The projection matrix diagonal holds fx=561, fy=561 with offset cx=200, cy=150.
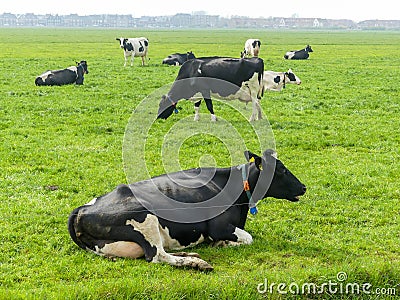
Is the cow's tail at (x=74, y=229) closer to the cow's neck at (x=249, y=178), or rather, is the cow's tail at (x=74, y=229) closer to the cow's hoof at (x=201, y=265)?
the cow's hoof at (x=201, y=265)

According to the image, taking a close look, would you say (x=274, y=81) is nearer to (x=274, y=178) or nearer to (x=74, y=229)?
(x=274, y=178)

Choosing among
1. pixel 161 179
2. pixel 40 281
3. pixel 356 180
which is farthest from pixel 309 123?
pixel 40 281

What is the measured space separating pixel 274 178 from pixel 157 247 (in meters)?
2.13

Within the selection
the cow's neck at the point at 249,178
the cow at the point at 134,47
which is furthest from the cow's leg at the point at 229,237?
the cow at the point at 134,47

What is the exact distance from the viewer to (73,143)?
12938 mm

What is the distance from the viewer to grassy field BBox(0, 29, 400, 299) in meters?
5.80

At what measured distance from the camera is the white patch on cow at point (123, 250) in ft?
21.5

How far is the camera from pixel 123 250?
21.5 feet

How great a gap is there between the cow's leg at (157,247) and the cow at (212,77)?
9459mm

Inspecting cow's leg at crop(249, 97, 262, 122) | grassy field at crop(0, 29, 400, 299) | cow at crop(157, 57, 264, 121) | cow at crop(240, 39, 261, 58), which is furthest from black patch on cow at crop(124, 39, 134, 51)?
cow's leg at crop(249, 97, 262, 122)

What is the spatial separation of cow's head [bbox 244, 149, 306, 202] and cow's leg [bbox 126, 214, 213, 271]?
1.73 metres

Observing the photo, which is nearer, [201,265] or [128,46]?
[201,265]

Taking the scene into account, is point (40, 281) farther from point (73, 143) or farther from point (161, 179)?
point (73, 143)

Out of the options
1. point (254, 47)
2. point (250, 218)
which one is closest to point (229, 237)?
point (250, 218)
